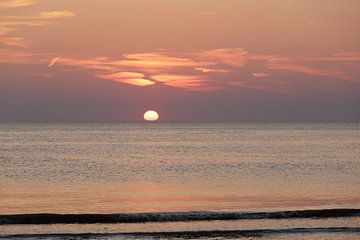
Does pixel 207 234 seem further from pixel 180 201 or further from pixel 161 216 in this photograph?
pixel 180 201

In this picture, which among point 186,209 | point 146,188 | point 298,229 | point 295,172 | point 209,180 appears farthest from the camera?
point 295,172

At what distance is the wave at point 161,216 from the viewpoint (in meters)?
30.6

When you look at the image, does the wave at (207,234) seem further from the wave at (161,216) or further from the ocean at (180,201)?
the wave at (161,216)

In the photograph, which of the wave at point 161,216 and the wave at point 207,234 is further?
the wave at point 161,216

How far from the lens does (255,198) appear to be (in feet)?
135

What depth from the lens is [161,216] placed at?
3200 centimetres

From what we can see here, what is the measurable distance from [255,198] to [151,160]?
136 ft

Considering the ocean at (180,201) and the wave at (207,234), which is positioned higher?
the ocean at (180,201)

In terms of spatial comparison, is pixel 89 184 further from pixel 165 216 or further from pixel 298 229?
pixel 298 229

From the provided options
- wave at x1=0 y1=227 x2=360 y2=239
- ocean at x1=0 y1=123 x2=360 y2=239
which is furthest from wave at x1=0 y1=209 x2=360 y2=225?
wave at x1=0 y1=227 x2=360 y2=239

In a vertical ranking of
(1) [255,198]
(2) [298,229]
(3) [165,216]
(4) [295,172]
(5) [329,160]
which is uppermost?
(5) [329,160]

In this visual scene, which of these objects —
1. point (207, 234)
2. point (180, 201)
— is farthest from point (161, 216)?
point (180, 201)

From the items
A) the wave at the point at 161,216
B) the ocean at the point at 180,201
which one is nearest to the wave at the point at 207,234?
the ocean at the point at 180,201

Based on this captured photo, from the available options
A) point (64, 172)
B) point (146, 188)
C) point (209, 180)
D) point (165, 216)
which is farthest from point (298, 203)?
point (64, 172)
